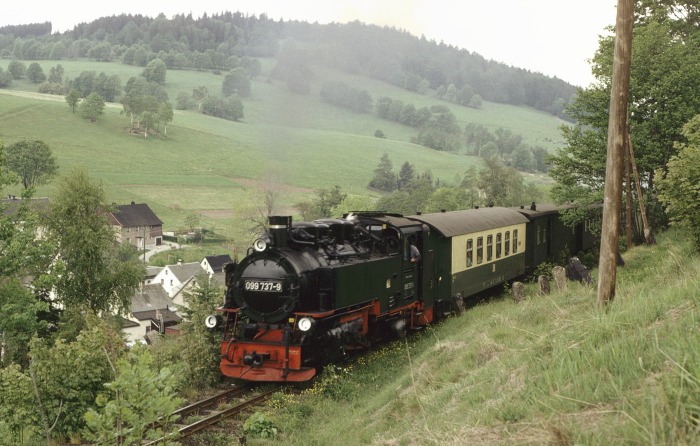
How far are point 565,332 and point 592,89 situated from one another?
2137cm

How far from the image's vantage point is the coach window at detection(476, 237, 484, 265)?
22097 millimetres

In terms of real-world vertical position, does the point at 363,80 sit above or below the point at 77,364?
above

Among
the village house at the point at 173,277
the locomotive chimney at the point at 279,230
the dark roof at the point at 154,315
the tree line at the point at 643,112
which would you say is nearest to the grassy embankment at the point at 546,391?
the locomotive chimney at the point at 279,230

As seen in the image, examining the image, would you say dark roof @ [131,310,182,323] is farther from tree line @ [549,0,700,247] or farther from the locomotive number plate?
the locomotive number plate

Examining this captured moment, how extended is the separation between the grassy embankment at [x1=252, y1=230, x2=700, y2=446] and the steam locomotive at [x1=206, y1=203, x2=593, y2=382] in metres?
1.09

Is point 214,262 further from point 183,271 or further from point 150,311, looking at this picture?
point 150,311

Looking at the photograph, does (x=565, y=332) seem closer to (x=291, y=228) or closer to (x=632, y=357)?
(x=632, y=357)

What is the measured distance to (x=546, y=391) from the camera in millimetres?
6258

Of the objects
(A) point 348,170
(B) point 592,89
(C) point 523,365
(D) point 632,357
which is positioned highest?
(B) point 592,89

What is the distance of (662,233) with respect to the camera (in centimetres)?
2856

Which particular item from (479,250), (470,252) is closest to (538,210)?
(479,250)

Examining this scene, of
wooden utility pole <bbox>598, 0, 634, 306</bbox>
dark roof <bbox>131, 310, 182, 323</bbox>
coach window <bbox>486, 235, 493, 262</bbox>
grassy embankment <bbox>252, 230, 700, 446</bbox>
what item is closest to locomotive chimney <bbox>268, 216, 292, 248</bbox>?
grassy embankment <bbox>252, 230, 700, 446</bbox>

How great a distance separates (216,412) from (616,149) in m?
8.45

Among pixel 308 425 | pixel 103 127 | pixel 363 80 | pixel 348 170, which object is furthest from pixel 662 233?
pixel 363 80
